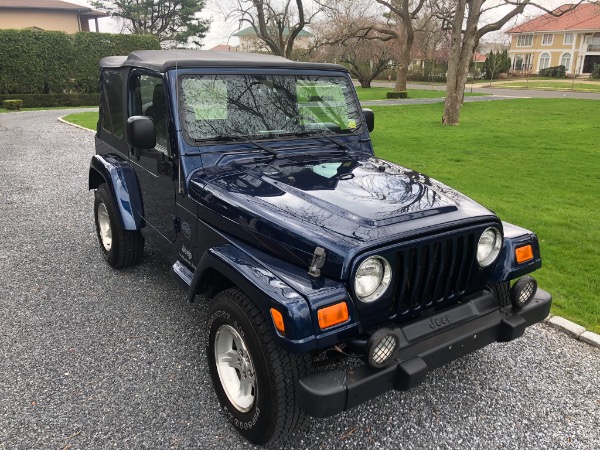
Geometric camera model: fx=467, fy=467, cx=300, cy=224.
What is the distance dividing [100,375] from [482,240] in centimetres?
255

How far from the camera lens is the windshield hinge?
2211 millimetres

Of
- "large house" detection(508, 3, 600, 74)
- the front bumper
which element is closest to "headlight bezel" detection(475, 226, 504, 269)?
the front bumper

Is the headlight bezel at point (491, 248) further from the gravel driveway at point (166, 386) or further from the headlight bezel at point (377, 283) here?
the gravel driveway at point (166, 386)

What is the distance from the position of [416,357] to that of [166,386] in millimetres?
1626

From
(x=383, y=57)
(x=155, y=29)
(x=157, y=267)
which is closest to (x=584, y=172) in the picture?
A: (x=157, y=267)

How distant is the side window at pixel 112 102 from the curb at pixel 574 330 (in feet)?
13.2

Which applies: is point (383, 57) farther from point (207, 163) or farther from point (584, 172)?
point (207, 163)

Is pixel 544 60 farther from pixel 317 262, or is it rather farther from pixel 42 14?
pixel 317 262

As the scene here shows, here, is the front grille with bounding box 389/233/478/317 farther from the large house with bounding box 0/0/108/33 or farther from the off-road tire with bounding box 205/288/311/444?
the large house with bounding box 0/0/108/33

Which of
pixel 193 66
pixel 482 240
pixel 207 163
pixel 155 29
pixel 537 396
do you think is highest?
pixel 155 29

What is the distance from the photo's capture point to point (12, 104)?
2200 centimetres

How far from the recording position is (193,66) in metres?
3.17

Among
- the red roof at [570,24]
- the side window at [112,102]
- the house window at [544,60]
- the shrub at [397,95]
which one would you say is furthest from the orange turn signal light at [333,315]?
the house window at [544,60]

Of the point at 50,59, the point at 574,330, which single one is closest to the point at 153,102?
the point at 574,330
